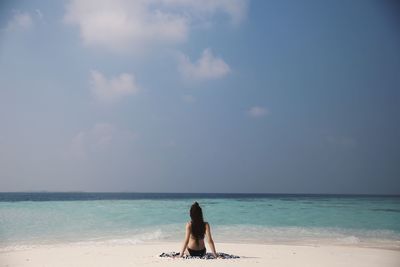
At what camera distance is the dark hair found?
25.0 ft

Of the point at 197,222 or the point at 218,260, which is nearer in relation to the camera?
the point at 218,260

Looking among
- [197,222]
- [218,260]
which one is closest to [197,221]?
[197,222]

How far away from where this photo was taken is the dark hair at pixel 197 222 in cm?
762

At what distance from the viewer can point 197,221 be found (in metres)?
7.68

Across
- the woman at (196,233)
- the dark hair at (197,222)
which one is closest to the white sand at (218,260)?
the woman at (196,233)

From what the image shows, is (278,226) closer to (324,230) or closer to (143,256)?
(324,230)

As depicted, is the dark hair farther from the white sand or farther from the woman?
the white sand

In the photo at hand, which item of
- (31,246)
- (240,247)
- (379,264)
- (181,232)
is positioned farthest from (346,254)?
(31,246)

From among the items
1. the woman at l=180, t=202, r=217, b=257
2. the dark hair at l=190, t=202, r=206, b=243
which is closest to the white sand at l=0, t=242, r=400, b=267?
the woman at l=180, t=202, r=217, b=257

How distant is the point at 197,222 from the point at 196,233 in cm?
24

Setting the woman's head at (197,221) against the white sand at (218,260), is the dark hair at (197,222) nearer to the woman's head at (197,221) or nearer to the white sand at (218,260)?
the woman's head at (197,221)

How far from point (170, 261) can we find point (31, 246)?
5476 mm

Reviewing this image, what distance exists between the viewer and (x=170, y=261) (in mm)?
7426

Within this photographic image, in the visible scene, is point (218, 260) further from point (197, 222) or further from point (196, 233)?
point (197, 222)
